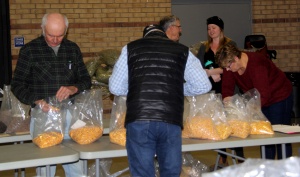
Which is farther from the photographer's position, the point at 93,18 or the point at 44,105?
the point at 93,18

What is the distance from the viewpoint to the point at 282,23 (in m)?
9.94

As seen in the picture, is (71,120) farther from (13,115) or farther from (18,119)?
(13,115)

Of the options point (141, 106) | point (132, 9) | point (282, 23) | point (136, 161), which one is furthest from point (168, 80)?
point (282, 23)

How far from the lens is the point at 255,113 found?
4707 millimetres

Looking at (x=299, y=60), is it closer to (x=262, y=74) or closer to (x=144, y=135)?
(x=262, y=74)

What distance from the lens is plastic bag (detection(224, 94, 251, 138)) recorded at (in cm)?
445

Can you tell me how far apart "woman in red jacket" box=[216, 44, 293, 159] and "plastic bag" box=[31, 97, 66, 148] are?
1.41 metres

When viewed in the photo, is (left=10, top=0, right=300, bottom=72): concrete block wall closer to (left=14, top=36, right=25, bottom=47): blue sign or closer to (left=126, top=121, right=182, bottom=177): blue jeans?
(left=14, top=36, right=25, bottom=47): blue sign

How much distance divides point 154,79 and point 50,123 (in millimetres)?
1040

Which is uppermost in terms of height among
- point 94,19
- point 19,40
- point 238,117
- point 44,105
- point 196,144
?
point 94,19

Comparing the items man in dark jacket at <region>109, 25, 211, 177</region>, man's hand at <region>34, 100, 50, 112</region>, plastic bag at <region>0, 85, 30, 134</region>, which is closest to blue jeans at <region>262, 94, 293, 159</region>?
man in dark jacket at <region>109, 25, 211, 177</region>

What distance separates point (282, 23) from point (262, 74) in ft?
17.5

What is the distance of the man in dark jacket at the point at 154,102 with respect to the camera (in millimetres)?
3617

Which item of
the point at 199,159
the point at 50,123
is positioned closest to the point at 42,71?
the point at 50,123
